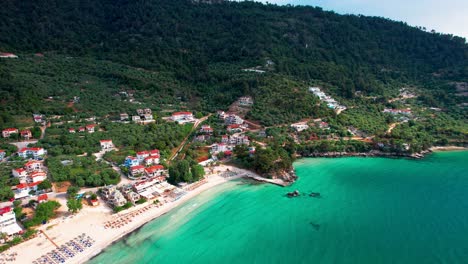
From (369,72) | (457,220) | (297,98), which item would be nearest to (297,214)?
(457,220)


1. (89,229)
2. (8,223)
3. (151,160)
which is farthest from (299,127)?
(8,223)

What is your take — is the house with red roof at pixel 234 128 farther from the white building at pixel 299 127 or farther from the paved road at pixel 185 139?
the white building at pixel 299 127

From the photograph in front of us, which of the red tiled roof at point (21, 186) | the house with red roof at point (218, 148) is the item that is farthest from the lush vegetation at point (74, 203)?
the house with red roof at point (218, 148)

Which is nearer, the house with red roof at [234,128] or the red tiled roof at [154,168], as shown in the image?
the red tiled roof at [154,168]

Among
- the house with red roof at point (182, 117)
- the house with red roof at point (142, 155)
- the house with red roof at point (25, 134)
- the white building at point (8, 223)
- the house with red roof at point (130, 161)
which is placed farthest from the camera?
the house with red roof at point (182, 117)

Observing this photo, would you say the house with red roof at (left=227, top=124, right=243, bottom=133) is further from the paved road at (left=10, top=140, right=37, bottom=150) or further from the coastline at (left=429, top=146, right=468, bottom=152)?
the coastline at (left=429, top=146, right=468, bottom=152)

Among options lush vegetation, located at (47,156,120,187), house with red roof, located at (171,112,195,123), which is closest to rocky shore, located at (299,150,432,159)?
house with red roof, located at (171,112,195,123)
